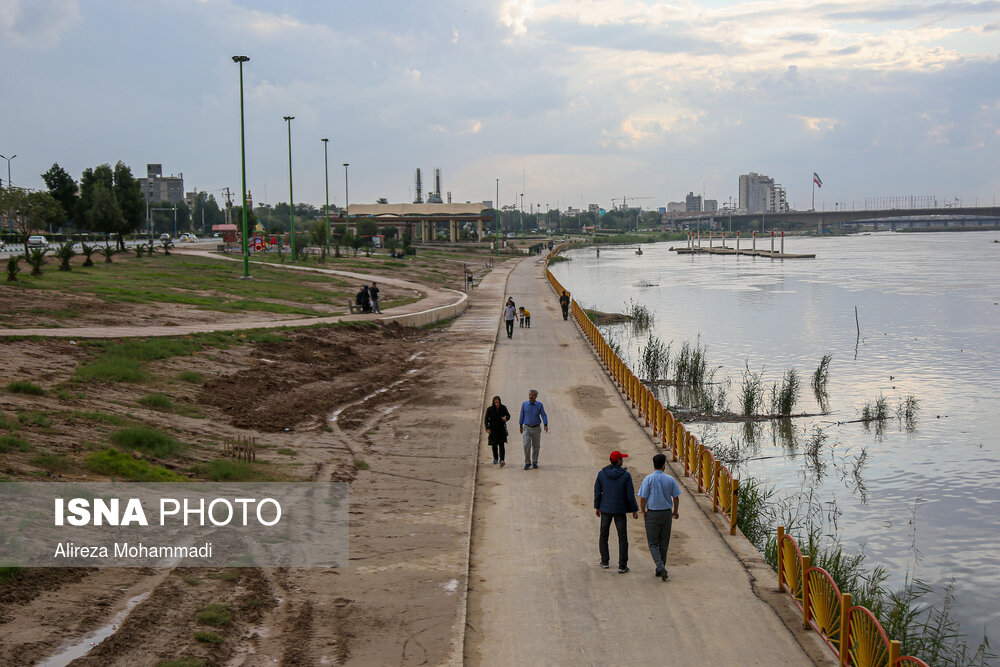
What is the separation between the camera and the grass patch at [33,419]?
14.7 metres

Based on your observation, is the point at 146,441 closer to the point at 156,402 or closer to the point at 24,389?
the point at 24,389

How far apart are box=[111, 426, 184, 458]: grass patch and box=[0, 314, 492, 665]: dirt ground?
0.76 ft

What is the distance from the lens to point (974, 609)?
1328cm

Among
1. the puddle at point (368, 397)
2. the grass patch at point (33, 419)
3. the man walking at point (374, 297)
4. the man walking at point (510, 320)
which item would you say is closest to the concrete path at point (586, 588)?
the puddle at point (368, 397)

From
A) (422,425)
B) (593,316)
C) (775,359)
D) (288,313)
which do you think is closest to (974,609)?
(422,425)

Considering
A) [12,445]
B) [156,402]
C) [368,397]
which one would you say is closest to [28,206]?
[368,397]

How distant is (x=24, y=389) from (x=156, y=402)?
2.63m

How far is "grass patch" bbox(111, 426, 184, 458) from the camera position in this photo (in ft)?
49.1

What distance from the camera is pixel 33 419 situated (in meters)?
14.9

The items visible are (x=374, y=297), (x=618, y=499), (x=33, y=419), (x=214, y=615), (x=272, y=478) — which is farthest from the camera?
(x=374, y=297)

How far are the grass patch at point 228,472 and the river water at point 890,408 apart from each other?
33.6ft

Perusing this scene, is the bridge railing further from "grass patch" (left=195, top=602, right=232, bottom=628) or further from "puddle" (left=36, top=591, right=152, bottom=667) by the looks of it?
"puddle" (left=36, top=591, right=152, bottom=667)

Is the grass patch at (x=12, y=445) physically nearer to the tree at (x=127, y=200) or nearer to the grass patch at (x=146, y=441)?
the grass patch at (x=146, y=441)

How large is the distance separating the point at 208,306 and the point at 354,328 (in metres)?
5.96
